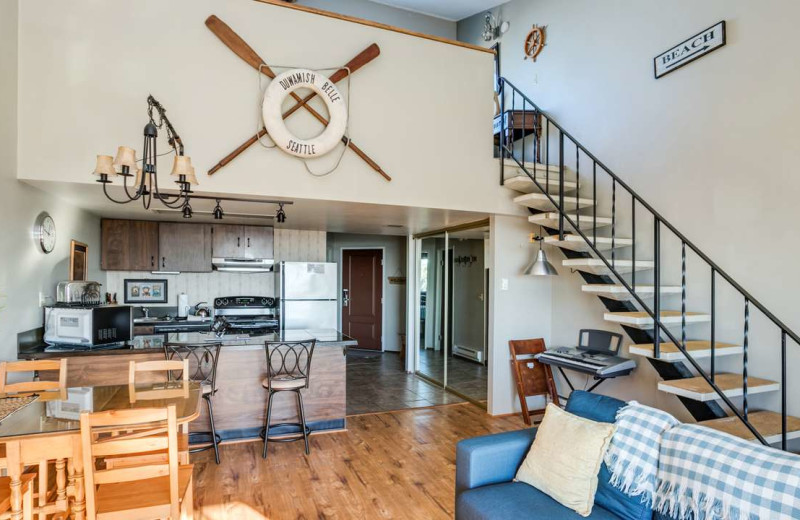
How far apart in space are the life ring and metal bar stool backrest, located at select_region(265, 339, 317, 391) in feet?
5.14

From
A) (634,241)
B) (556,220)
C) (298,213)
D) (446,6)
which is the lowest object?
(634,241)

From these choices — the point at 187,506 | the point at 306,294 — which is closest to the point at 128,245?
the point at 306,294

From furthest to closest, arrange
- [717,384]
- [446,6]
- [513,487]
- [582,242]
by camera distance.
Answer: [446,6] → [582,242] → [717,384] → [513,487]

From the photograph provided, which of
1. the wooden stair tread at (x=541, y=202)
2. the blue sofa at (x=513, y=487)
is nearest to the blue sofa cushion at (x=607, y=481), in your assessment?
the blue sofa at (x=513, y=487)

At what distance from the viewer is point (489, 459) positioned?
2305 mm

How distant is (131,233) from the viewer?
18.6 feet

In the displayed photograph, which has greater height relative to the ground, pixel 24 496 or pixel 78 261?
→ pixel 78 261

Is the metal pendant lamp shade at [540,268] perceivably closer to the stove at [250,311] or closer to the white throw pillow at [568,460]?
the white throw pillow at [568,460]

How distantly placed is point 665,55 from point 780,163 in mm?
1428

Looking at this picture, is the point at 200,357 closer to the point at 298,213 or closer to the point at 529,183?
the point at 298,213

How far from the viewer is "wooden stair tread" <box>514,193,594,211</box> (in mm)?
4246

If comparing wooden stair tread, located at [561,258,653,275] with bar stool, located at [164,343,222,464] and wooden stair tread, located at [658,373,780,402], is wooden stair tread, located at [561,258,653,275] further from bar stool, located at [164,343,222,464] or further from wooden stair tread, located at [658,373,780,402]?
bar stool, located at [164,343,222,464]

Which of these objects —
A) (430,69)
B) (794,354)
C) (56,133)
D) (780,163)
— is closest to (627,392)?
(794,354)

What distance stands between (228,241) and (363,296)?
2921 mm
